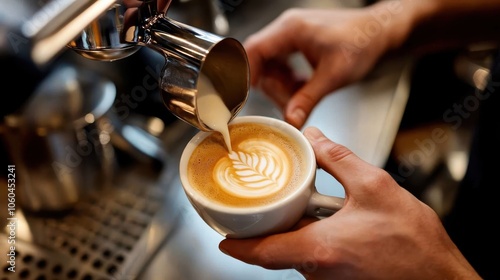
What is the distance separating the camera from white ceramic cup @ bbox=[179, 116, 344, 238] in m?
0.56

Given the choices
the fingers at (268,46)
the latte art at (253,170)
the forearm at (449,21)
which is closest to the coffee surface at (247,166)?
the latte art at (253,170)

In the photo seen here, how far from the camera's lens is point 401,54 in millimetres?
1050

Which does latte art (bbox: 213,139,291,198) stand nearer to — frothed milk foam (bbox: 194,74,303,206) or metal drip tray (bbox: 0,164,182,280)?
frothed milk foam (bbox: 194,74,303,206)

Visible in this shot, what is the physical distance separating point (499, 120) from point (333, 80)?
0.28 m

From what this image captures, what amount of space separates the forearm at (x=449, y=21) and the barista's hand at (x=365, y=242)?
46cm

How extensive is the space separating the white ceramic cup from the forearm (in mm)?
455

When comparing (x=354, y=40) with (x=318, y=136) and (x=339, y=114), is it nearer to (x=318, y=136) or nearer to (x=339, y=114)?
(x=339, y=114)

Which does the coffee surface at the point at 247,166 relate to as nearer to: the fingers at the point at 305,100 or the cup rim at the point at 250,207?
the cup rim at the point at 250,207

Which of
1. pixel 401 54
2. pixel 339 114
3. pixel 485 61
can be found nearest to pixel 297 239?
pixel 339 114

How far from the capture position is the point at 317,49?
→ 2.97 feet

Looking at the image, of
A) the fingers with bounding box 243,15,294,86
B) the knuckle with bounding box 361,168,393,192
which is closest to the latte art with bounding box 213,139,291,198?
the knuckle with bounding box 361,168,393,192

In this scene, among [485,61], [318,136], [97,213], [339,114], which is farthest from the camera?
[485,61]

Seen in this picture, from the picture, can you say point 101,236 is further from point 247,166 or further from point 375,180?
point 375,180

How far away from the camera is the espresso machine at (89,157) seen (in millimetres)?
735
